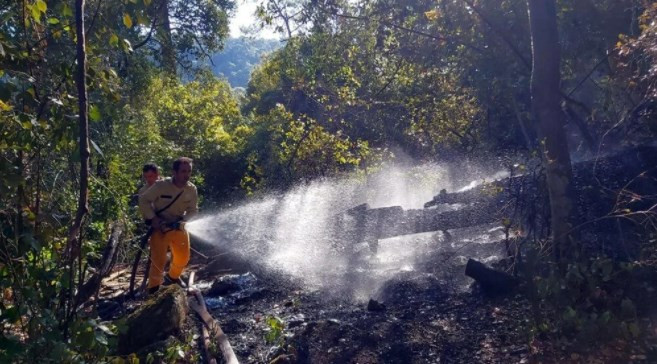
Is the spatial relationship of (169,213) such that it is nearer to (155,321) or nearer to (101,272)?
(155,321)

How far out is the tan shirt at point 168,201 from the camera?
701cm

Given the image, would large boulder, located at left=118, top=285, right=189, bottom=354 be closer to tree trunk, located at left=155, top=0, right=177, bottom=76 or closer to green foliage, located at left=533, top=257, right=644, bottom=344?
green foliage, located at left=533, top=257, right=644, bottom=344

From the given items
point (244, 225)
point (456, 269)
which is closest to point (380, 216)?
point (244, 225)

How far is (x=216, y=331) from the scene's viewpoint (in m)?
5.82

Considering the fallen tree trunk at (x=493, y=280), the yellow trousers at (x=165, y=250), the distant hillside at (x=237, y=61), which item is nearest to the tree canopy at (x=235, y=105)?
the yellow trousers at (x=165, y=250)

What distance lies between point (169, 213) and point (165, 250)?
16.6 inches

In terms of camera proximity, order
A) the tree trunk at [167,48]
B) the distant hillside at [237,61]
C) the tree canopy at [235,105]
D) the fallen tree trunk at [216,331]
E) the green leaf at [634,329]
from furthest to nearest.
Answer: the distant hillside at [237,61]
the tree trunk at [167,48]
the fallen tree trunk at [216,331]
the green leaf at [634,329]
the tree canopy at [235,105]

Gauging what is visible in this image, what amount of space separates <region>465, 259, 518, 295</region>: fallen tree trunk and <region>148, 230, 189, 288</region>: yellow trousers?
3229 millimetres

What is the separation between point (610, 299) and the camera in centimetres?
523

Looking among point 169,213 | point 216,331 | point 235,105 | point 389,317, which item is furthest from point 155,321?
point 235,105

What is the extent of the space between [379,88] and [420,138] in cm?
649

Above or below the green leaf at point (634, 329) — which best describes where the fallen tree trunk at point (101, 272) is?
above

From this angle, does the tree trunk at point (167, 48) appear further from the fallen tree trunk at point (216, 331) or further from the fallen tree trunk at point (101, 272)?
the fallen tree trunk at point (101, 272)

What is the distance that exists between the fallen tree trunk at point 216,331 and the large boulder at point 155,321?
30cm
